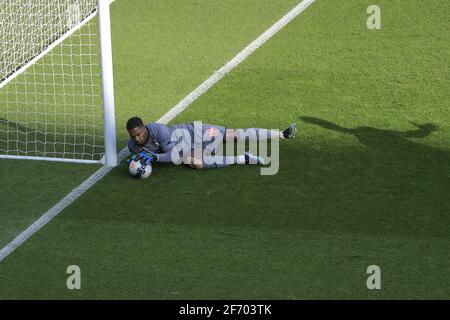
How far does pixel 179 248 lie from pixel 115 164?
2079 millimetres

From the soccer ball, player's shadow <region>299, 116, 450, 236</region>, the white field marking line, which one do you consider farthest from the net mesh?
player's shadow <region>299, 116, 450, 236</region>

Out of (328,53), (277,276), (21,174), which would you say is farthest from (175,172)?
(328,53)

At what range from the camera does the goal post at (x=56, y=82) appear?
11430 millimetres

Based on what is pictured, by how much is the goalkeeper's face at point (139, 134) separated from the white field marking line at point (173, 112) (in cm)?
64

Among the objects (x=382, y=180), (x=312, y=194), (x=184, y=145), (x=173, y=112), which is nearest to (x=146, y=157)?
(x=184, y=145)

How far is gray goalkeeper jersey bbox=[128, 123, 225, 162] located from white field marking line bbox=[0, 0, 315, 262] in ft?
1.85

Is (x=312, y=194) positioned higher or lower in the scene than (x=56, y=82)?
lower

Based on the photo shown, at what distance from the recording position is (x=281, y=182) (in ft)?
35.9

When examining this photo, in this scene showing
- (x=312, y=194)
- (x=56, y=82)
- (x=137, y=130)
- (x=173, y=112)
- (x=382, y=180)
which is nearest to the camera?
(x=312, y=194)

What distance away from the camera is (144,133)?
10.9m

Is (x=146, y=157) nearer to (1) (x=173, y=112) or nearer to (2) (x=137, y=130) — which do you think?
(2) (x=137, y=130)

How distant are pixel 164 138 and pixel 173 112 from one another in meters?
1.74

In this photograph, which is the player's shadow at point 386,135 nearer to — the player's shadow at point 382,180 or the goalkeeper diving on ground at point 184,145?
the player's shadow at point 382,180
